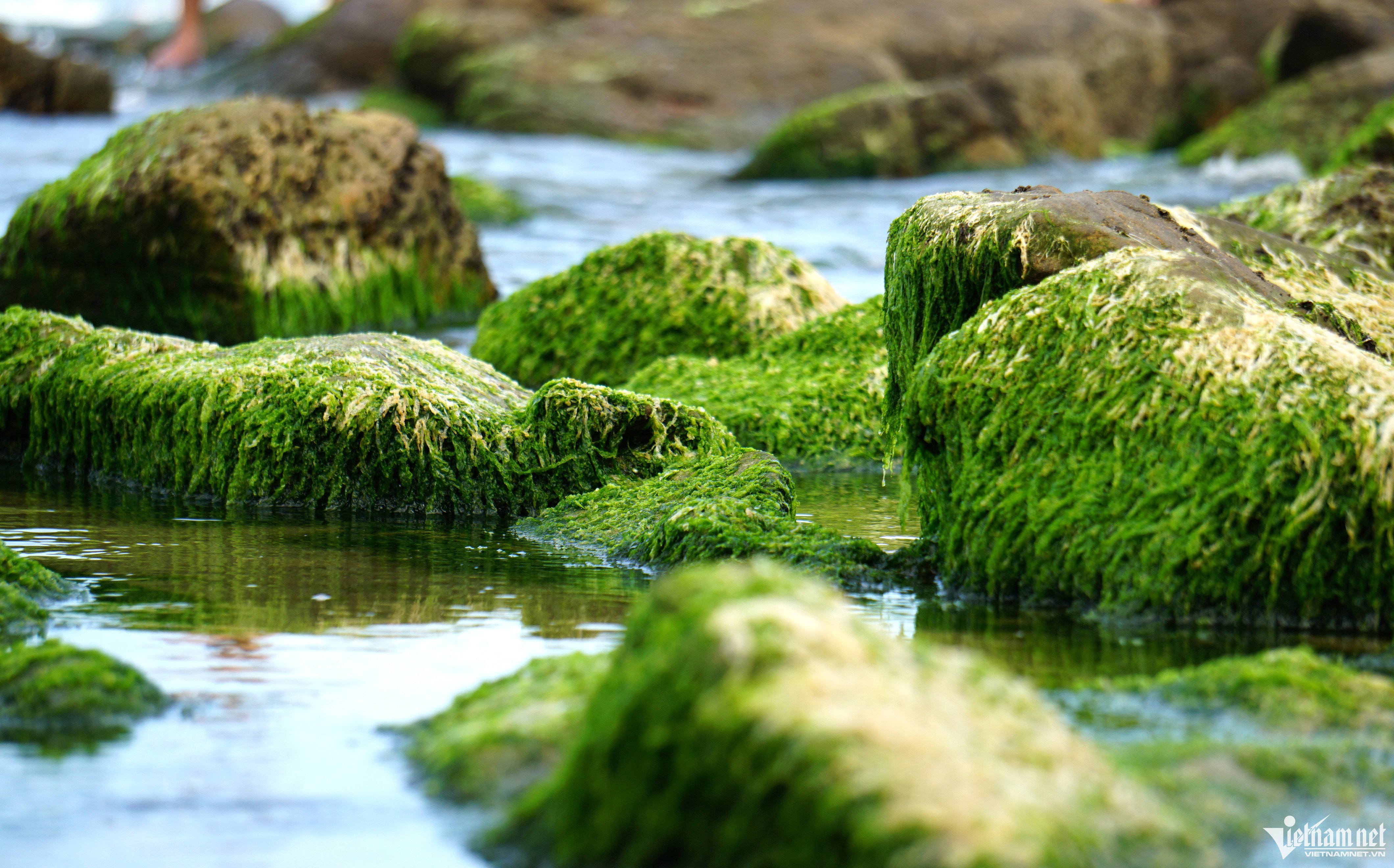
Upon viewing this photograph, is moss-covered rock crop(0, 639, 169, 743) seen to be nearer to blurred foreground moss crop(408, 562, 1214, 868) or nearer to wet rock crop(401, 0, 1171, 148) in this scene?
blurred foreground moss crop(408, 562, 1214, 868)

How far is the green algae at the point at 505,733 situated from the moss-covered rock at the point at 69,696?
53 cm

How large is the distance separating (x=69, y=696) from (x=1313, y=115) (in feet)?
56.6

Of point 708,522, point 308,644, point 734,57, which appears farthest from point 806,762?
point 734,57

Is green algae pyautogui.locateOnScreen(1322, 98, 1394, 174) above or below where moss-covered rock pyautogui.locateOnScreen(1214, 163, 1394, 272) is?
above

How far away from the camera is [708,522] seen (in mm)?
4410

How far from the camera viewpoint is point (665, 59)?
78.0 feet

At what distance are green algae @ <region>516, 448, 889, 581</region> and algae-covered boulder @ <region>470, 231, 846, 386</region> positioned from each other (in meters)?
2.71

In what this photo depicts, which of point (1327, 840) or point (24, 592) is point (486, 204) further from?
point (1327, 840)

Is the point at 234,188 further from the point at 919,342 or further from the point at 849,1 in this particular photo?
the point at 849,1

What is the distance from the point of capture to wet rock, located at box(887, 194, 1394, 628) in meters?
3.71

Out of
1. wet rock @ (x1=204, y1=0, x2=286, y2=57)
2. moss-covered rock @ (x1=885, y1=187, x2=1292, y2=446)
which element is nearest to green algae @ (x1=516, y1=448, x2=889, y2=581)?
moss-covered rock @ (x1=885, y1=187, x2=1292, y2=446)

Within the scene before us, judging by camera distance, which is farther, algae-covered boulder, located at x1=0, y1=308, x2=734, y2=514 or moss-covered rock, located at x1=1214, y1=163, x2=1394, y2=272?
moss-covered rock, located at x1=1214, y1=163, x2=1394, y2=272

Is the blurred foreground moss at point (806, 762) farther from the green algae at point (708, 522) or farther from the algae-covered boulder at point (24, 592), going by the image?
the green algae at point (708, 522)

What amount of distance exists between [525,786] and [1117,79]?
22.8 meters
